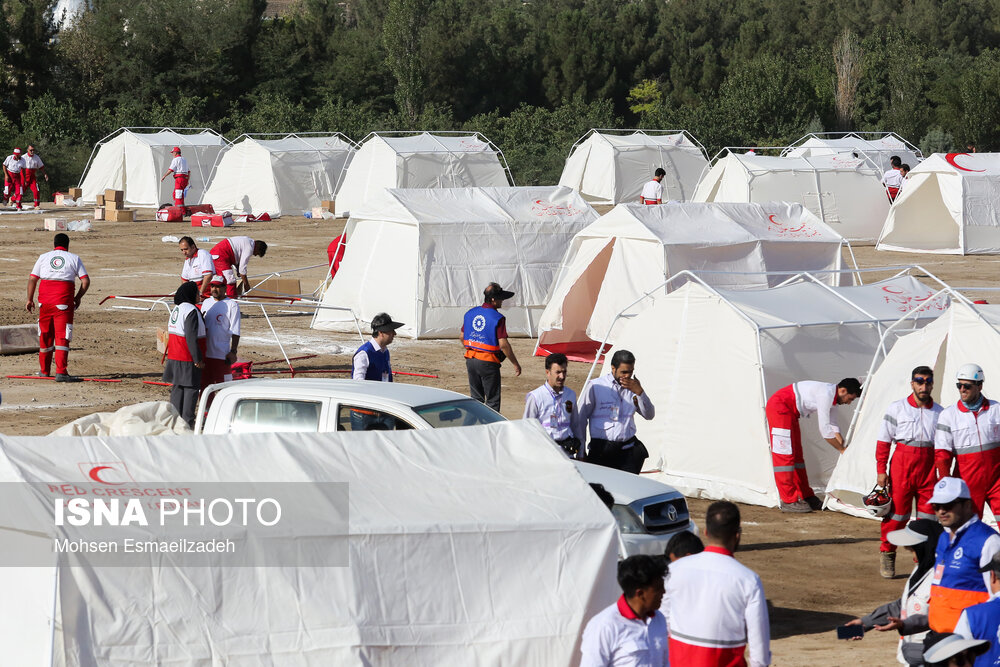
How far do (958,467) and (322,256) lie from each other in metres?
20.9

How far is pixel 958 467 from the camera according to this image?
9422 mm

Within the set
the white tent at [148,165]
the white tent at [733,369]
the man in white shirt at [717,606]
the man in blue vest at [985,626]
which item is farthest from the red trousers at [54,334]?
the white tent at [148,165]

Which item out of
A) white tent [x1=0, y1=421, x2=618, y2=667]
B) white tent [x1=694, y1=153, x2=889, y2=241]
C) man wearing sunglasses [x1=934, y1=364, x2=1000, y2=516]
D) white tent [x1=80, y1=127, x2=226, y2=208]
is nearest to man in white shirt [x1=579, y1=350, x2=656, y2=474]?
man wearing sunglasses [x1=934, y1=364, x2=1000, y2=516]

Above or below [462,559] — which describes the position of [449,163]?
above

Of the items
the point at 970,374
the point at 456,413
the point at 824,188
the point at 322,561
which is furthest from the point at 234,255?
the point at 824,188

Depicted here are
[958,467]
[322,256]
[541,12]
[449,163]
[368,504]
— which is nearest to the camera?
[368,504]

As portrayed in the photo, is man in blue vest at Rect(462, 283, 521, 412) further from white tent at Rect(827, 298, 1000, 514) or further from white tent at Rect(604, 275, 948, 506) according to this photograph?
white tent at Rect(827, 298, 1000, 514)

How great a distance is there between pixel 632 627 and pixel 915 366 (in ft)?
23.4

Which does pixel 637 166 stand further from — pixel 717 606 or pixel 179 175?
pixel 717 606

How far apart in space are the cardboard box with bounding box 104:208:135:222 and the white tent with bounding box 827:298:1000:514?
87.8ft

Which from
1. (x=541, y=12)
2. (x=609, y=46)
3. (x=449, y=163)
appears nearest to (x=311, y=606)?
(x=449, y=163)

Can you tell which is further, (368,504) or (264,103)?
(264,103)

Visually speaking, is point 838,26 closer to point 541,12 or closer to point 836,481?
Answer: point 541,12

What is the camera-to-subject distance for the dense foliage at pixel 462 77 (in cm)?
5191
